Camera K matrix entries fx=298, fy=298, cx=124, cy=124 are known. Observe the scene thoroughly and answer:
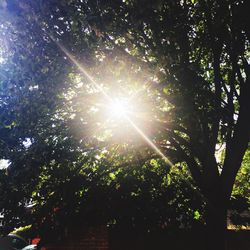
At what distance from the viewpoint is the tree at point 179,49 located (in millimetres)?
5613

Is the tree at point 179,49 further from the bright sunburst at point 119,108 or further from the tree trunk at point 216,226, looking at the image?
the bright sunburst at point 119,108

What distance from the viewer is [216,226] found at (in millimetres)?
7984

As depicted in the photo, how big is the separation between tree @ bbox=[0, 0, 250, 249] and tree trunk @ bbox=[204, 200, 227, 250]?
1.0 inches

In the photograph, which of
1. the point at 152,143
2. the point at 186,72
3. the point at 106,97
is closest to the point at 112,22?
the point at 186,72

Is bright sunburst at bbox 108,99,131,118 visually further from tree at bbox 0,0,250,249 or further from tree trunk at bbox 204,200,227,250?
tree trunk at bbox 204,200,227,250

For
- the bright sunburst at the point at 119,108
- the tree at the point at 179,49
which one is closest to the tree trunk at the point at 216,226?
the tree at the point at 179,49

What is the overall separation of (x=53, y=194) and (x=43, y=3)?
15.3 feet

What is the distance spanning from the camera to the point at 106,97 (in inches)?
302

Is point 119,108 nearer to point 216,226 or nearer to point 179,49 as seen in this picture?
point 179,49

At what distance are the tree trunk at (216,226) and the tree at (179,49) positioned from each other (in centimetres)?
3

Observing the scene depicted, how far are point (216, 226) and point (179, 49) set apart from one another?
15.6 ft

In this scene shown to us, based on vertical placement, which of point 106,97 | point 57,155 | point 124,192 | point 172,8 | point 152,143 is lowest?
point 124,192

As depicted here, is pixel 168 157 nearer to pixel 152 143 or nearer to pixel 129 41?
Result: pixel 152 143

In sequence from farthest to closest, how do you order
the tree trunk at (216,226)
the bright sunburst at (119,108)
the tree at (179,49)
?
1. the tree trunk at (216,226)
2. the bright sunburst at (119,108)
3. the tree at (179,49)
